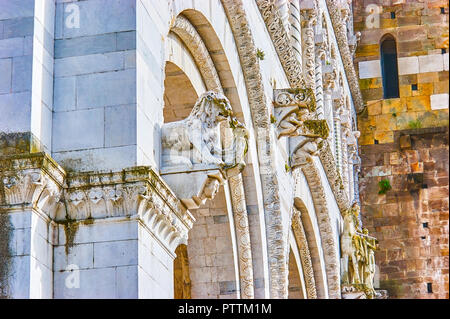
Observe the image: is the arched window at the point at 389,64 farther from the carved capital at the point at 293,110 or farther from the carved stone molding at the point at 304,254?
the carved capital at the point at 293,110

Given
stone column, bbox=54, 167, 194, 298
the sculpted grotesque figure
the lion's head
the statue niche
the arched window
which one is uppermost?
the arched window

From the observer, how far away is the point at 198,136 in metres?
10.2

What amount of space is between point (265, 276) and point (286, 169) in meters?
2.32

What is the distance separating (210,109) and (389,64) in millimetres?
24945

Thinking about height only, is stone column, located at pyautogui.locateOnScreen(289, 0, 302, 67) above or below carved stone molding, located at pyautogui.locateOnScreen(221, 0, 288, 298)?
above

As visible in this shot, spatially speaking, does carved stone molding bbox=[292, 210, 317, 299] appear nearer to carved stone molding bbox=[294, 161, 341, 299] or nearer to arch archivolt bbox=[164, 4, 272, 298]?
carved stone molding bbox=[294, 161, 341, 299]

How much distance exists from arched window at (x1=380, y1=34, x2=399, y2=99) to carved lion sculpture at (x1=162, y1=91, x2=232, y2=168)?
2447 cm

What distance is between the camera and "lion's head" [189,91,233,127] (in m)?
10.3

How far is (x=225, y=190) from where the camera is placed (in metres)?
14.9

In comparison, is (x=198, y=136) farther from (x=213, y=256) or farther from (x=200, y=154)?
(x=213, y=256)

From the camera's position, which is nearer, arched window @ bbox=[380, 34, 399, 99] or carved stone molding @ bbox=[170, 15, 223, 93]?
carved stone molding @ bbox=[170, 15, 223, 93]

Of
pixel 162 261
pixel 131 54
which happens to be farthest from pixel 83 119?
pixel 162 261

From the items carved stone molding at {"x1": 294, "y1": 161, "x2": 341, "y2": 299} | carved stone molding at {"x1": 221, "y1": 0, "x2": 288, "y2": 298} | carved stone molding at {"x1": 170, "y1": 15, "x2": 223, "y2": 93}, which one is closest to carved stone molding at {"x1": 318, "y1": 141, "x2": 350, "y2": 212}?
carved stone molding at {"x1": 294, "y1": 161, "x2": 341, "y2": 299}

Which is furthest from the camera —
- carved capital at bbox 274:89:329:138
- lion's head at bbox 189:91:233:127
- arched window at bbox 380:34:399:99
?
arched window at bbox 380:34:399:99
